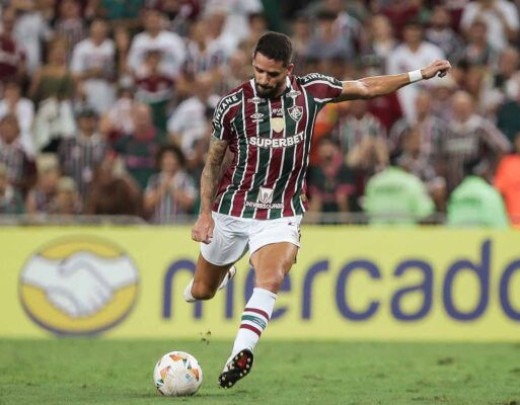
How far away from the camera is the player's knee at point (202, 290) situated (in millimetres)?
10445

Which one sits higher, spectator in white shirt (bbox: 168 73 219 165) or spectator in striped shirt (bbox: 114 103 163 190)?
spectator in white shirt (bbox: 168 73 219 165)

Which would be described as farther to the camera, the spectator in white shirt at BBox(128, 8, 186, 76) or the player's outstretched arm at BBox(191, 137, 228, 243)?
the spectator in white shirt at BBox(128, 8, 186, 76)

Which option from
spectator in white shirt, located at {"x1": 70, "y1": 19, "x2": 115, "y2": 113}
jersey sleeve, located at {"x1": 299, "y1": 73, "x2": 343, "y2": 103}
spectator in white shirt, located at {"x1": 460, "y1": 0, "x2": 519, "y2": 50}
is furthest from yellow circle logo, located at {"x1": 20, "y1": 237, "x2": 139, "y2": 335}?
spectator in white shirt, located at {"x1": 460, "y1": 0, "x2": 519, "y2": 50}

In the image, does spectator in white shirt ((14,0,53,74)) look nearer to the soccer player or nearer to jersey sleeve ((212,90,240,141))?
the soccer player

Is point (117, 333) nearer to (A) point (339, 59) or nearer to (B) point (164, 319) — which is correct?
(B) point (164, 319)

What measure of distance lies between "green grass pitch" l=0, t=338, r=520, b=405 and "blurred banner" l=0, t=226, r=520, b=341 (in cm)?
37

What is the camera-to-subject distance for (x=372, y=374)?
1130 cm

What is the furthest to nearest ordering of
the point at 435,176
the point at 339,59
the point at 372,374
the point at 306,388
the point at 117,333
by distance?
the point at 339,59
the point at 435,176
the point at 117,333
the point at 372,374
the point at 306,388

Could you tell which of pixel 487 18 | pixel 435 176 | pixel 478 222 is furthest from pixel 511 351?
pixel 487 18

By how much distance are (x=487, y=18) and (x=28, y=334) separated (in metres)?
7.96

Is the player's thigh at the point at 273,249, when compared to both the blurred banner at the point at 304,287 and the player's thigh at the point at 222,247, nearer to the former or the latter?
the player's thigh at the point at 222,247

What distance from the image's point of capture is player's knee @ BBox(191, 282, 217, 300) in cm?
1045

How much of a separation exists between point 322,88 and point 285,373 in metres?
2.86

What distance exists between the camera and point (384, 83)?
32.1ft
